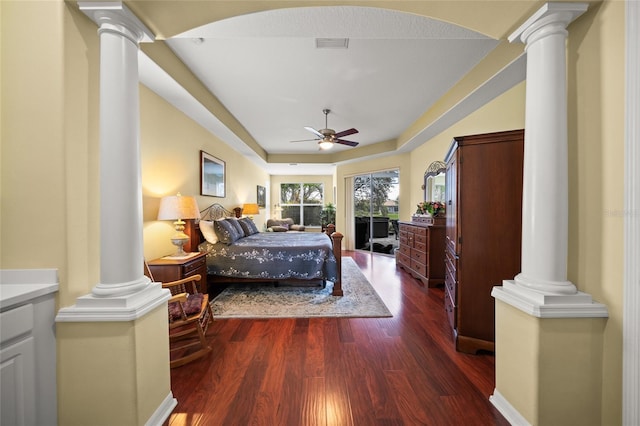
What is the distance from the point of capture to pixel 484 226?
2084 mm

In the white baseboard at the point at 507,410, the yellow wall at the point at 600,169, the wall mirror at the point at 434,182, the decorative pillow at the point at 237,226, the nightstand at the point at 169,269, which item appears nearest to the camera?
the yellow wall at the point at 600,169

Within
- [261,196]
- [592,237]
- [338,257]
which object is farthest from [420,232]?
[261,196]

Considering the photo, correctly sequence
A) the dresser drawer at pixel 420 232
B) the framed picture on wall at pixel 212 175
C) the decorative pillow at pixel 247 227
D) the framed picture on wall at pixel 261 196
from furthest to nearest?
the framed picture on wall at pixel 261 196
the decorative pillow at pixel 247 227
the dresser drawer at pixel 420 232
the framed picture on wall at pixel 212 175

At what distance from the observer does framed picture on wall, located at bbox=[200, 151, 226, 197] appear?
3.84 metres

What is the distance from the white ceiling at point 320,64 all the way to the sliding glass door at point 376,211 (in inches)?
91.2

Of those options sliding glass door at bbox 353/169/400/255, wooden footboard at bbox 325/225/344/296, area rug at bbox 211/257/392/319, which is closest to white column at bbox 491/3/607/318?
area rug at bbox 211/257/392/319

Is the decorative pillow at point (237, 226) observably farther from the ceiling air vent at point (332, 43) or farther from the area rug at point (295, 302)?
the ceiling air vent at point (332, 43)

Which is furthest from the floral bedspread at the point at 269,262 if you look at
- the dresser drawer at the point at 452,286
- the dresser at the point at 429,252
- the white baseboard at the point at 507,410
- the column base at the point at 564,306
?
the column base at the point at 564,306

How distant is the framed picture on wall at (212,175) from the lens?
3836 millimetres

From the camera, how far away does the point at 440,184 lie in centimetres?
450

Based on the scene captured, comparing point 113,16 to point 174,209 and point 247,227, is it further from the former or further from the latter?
point 247,227

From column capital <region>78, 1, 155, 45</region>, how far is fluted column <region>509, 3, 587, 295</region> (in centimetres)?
227

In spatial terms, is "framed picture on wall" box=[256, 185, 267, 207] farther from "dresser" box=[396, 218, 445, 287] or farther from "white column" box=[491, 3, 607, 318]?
"white column" box=[491, 3, 607, 318]

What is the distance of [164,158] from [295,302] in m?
2.42
